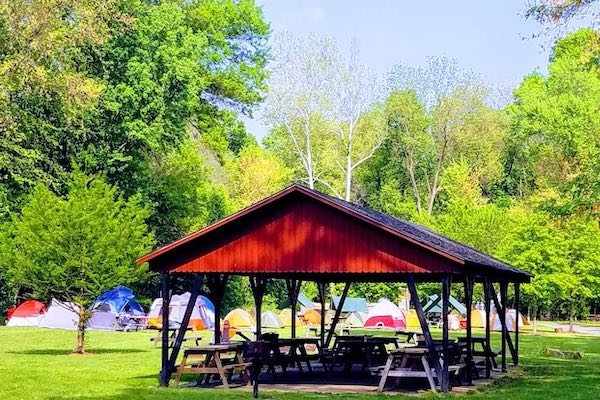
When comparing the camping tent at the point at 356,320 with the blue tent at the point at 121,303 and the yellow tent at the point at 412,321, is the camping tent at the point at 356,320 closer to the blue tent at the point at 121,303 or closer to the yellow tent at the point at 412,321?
the yellow tent at the point at 412,321

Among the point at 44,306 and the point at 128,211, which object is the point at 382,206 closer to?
the point at 44,306

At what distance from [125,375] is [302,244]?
539 centimetres

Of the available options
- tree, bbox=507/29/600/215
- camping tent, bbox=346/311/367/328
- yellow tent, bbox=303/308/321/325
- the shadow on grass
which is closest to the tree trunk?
the shadow on grass

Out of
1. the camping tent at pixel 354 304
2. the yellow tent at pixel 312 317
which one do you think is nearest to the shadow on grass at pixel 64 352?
the yellow tent at pixel 312 317

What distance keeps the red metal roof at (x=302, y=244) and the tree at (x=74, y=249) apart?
7129 mm

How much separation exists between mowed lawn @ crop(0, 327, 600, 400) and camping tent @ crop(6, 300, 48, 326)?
360 inches

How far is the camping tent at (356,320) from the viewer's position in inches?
1908

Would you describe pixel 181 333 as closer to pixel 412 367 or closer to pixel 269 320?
pixel 412 367

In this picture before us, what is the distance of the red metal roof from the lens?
1780 centimetres

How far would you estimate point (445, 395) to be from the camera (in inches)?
664

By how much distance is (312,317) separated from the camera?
1898 inches

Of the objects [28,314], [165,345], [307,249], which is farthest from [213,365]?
[28,314]

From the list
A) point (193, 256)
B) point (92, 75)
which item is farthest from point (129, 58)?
point (193, 256)

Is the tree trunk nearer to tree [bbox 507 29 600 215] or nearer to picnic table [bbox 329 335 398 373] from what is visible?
picnic table [bbox 329 335 398 373]
